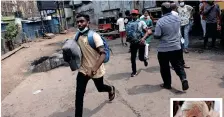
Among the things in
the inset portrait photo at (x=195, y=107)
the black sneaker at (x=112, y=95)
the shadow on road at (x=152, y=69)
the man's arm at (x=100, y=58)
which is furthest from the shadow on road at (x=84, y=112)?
the inset portrait photo at (x=195, y=107)

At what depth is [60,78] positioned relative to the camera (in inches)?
338

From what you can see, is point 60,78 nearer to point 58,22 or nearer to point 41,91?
point 41,91

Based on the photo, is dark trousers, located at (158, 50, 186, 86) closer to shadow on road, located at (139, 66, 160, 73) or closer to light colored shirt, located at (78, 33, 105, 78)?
light colored shirt, located at (78, 33, 105, 78)

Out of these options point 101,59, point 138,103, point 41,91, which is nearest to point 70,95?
point 41,91

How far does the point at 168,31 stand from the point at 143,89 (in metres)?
1.35

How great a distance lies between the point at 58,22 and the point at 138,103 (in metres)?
34.0

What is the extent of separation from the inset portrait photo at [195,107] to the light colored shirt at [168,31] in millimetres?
3482

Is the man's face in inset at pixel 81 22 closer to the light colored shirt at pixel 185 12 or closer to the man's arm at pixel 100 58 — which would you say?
the man's arm at pixel 100 58

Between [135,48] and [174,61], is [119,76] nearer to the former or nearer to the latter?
[135,48]

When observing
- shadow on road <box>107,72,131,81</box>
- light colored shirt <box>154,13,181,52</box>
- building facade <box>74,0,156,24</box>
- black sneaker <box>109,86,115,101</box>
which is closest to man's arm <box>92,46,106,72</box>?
black sneaker <box>109,86,115,101</box>

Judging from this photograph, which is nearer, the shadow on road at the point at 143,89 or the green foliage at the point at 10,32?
the shadow on road at the point at 143,89

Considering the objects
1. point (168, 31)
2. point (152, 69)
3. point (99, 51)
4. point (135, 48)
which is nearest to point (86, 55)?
point (99, 51)

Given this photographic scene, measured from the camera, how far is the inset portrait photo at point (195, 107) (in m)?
2.04

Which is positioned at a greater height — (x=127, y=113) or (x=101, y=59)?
(x=101, y=59)
